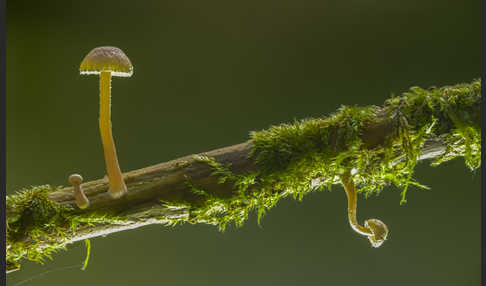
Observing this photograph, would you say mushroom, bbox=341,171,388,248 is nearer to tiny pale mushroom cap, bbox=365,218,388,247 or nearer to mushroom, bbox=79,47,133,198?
tiny pale mushroom cap, bbox=365,218,388,247

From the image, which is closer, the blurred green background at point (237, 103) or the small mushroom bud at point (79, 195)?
the small mushroom bud at point (79, 195)

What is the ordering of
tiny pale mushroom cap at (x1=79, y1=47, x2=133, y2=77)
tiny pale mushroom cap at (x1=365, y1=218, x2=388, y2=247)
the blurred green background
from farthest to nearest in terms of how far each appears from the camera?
the blurred green background, tiny pale mushroom cap at (x1=365, y1=218, x2=388, y2=247), tiny pale mushroom cap at (x1=79, y1=47, x2=133, y2=77)

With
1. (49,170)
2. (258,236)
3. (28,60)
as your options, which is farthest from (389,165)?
(28,60)

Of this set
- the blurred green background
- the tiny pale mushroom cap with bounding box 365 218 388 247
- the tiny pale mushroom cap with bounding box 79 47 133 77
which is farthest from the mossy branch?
the blurred green background

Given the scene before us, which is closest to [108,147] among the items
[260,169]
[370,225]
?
[260,169]

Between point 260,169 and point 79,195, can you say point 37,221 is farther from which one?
point 260,169

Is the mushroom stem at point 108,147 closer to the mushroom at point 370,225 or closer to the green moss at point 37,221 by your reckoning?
the green moss at point 37,221

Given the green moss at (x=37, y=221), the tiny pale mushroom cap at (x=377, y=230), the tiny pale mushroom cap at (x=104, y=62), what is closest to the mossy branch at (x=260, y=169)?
the green moss at (x=37, y=221)
